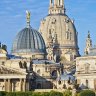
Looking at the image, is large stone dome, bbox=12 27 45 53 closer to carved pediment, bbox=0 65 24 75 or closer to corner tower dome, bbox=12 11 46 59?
corner tower dome, bbox=12 11 46 59

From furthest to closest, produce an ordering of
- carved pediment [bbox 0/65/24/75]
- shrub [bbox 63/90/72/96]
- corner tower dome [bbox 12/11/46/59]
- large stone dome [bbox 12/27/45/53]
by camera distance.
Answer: large stone dome [bbox 12/27/45/53] < corner tower dome [bbox 12/11/46/59] < carved pediment [bbox 0/65/24/75] < shrub [bbox 63/90/72/96]

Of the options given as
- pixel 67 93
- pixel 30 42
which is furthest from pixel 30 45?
pixel 67 93

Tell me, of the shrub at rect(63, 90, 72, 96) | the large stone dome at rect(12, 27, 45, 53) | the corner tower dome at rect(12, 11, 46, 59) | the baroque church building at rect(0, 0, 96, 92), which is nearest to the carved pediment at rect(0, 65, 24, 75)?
the baroque church building at rect(0, 0, 96, 92)

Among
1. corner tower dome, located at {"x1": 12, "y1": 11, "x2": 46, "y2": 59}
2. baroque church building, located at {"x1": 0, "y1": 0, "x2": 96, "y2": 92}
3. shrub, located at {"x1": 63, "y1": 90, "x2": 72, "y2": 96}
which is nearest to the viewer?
shrub, located at {"x1": 63, "y1": 90, "x2": 72, "y2": 96}

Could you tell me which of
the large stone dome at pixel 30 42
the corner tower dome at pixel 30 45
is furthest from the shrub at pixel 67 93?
the large stone dome at pixel 30 42

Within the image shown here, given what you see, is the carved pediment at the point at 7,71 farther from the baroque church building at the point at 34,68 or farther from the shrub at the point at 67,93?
the shrub at the point at 67,93

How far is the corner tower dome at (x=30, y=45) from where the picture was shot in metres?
186

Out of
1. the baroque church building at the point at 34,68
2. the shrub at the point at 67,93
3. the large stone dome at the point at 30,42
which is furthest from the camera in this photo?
the large stone dome at the point at 30,42

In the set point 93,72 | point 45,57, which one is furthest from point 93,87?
point 45,57

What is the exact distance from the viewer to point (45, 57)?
622ft

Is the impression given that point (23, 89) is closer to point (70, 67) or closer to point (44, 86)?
point (44, 86)

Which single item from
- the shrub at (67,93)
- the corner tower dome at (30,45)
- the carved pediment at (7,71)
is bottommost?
the shrub at (67,93)

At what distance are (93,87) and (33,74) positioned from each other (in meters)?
22.0

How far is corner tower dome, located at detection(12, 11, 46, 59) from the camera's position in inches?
7343
